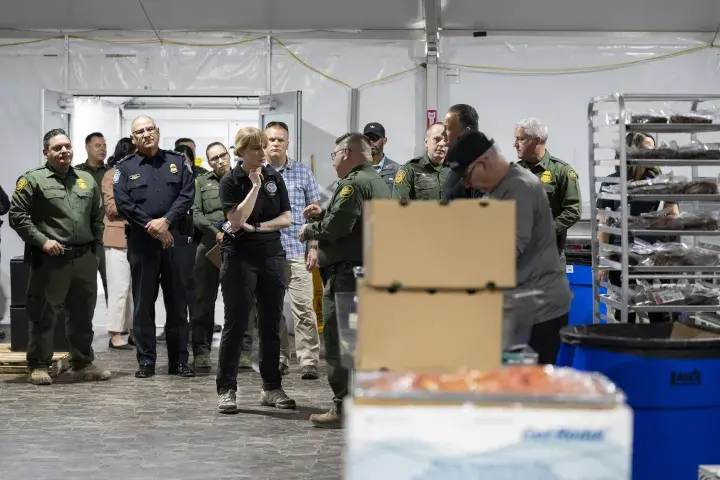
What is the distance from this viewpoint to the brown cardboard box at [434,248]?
267 cm

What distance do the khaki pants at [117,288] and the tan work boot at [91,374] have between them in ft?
4.15

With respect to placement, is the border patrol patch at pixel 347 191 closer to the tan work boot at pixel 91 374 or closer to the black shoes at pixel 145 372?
the black shoes at pixel 145 372

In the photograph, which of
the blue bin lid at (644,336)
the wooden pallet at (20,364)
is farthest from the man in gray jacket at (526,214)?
the wooden pallet at (20,364)

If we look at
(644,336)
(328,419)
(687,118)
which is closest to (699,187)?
(687,118)

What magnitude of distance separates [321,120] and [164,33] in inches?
64.2

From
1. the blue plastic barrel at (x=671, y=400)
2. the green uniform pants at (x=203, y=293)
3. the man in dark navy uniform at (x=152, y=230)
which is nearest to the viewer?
the blue plastic barrel at (x=671, y=400)

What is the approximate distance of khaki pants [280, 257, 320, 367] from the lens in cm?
705

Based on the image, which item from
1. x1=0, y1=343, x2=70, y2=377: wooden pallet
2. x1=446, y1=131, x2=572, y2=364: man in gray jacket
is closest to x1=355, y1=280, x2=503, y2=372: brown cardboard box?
x1=446, y1=131, x2=572, y2=364: man in gray jacket

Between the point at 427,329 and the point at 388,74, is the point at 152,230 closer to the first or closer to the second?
the point at 388,74

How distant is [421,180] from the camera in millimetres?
6469

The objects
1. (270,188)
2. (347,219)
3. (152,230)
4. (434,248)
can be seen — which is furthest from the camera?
(152,230)

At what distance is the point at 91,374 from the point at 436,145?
9.16 ft

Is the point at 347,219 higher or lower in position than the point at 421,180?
lower

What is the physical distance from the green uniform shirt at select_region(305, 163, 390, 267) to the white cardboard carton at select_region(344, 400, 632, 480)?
9.82ft
